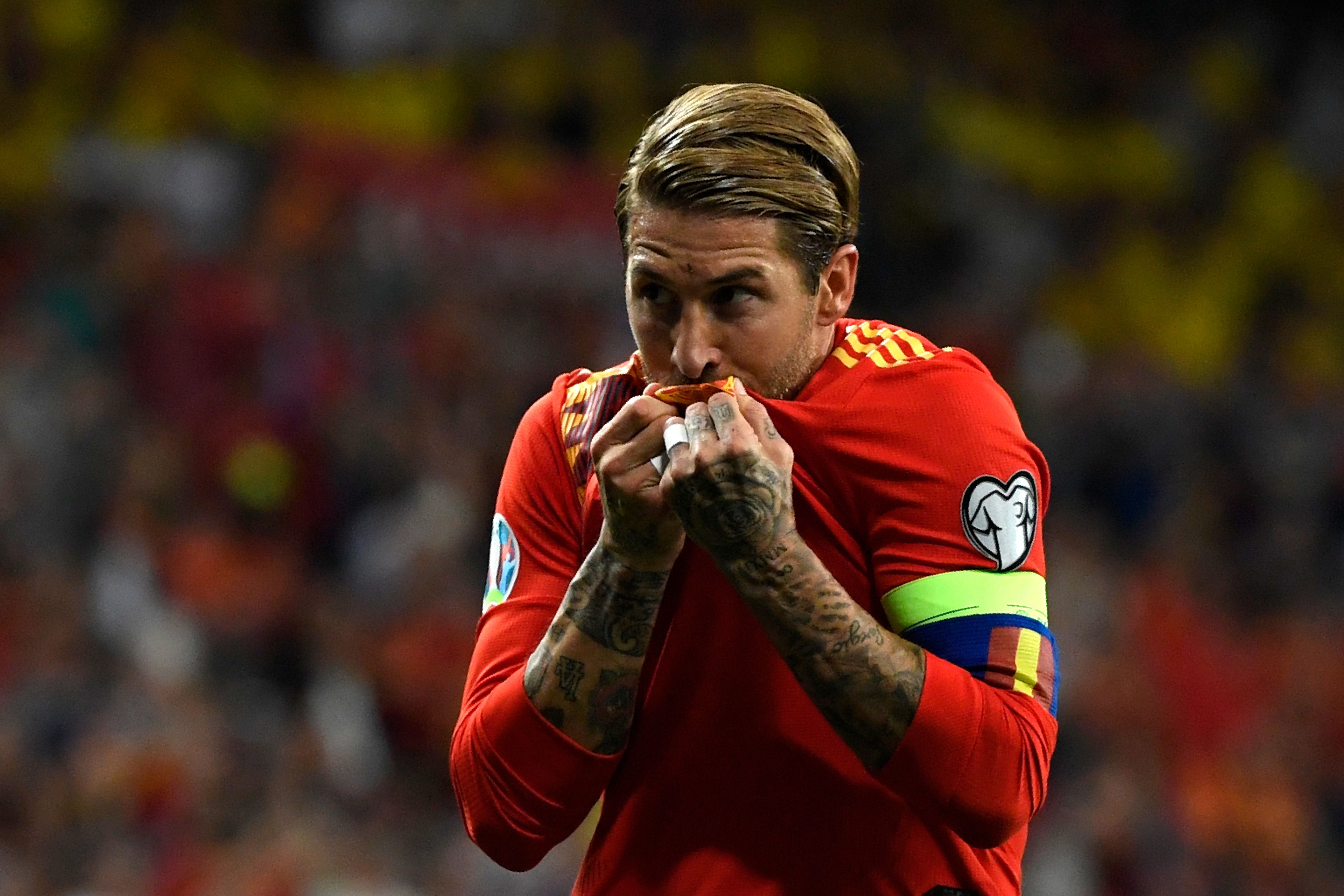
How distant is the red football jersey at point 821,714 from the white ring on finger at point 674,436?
0.14 m

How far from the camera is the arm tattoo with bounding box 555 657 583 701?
6.08 ft

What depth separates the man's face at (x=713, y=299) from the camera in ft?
6.06

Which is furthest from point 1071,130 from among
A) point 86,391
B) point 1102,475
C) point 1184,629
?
point 86,391

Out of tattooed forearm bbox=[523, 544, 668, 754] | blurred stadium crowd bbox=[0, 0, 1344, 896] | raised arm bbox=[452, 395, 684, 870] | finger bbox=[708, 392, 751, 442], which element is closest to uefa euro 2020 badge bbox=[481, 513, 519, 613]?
raised arm bbox=[452, 395, 684, 870]

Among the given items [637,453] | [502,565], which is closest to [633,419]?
[637,453]

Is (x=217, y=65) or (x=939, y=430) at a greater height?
(x=939, y=430)

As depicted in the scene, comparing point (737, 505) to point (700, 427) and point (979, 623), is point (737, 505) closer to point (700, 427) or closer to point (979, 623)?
point (700, 427)

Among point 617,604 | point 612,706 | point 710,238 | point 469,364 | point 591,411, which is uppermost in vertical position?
point 710,238

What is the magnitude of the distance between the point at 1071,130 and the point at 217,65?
4.25 meters

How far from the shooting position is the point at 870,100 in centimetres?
856

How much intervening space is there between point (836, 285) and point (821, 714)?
467mm

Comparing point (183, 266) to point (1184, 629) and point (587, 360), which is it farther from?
point (1184, 629)

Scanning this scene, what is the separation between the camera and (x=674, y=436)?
1776mm

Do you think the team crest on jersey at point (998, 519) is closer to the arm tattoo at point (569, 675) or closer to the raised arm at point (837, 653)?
the raised arm at point (837, 653)
